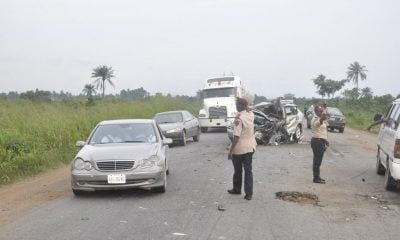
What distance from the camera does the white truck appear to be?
30.1 m

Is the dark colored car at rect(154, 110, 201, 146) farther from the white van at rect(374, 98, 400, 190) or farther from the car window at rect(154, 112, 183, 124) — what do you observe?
the white van at rect(374, 98, 400, 190)

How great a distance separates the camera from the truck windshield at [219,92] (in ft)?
99.9

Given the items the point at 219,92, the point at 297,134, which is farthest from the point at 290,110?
the point at 219,92

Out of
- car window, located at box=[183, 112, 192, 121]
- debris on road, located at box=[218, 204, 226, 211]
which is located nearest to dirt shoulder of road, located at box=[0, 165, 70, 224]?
debris on road, located at box=[218, 204, 226, 211]

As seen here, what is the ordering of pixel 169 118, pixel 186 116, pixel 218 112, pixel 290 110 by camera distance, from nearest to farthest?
pixel 290 110 < pixel 169 118 < pixel 186 116 < pixel 218 112

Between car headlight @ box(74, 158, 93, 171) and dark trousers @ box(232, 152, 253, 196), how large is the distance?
8.84ft

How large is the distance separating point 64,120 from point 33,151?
5.42m

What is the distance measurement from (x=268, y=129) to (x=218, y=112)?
10.1 metres

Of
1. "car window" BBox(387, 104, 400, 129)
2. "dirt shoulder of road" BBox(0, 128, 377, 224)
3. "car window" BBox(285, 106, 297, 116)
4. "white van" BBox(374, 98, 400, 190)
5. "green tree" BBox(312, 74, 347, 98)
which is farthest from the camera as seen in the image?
"green tree" BBox(312, 74, 347, 98)

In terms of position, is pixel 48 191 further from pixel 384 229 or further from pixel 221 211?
pixel 384 229

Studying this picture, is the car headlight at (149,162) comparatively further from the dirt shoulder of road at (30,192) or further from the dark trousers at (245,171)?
the dirt shoulder of road at (30,192)

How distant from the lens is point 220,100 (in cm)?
3034

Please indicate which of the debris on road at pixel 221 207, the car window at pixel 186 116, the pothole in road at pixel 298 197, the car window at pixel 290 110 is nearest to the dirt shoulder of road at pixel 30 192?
the debris on road at pixel 221 207

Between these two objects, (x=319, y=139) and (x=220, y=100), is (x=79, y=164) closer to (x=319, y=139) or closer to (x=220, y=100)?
(x=319, y=139)
